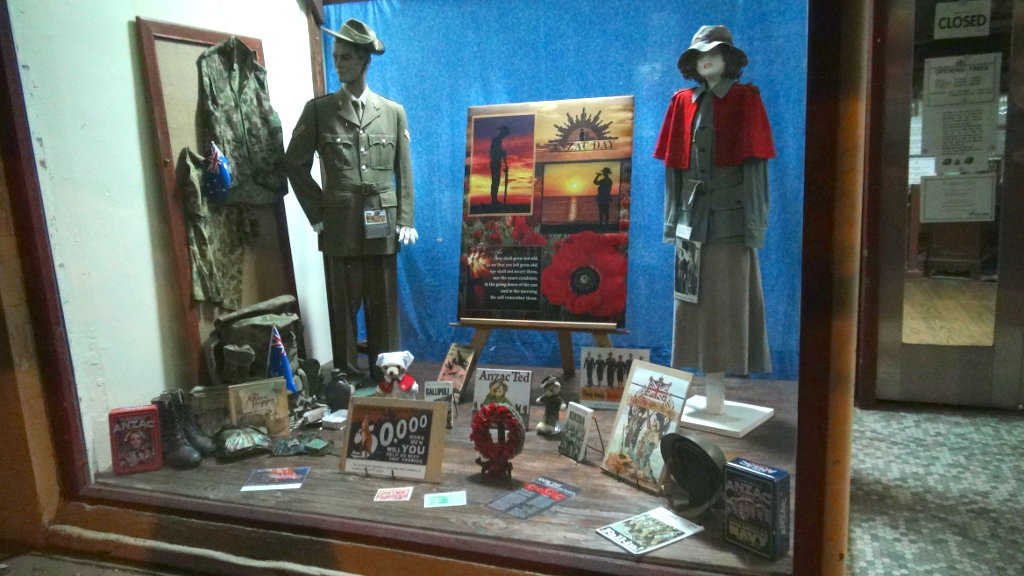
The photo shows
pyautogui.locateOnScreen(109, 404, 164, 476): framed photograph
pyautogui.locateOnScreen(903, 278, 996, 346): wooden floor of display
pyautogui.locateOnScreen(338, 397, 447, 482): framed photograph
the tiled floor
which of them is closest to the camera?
the tiled floor

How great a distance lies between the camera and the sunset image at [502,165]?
2.99m

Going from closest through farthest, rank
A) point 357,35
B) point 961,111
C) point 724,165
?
point 724,165 < point 961,111 < point 357,35

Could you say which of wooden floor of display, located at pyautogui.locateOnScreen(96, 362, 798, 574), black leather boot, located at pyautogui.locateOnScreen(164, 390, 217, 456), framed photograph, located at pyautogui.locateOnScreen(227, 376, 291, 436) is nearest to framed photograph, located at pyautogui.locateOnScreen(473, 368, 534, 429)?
wooden floor of display, located at pyautogui.locateOnScreen(96, 362, 798, 574)

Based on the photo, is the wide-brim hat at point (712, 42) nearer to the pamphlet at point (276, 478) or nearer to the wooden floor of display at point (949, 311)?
the wooden floor of display at point (949, 311)

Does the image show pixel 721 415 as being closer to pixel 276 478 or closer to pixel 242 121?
pixel 276 478

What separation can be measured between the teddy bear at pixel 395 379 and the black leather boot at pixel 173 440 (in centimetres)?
66

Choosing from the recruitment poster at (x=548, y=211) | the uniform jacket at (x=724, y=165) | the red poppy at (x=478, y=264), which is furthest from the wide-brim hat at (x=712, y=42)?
the red poppy at (x=478, y=264)

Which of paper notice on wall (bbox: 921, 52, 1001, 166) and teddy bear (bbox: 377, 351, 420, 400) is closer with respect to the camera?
teddy bear (bbox: 377, 351, 420, 400)

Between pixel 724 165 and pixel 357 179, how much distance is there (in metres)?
1.52

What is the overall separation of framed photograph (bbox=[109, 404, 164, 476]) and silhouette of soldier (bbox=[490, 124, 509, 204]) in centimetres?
160

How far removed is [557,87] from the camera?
3.09m

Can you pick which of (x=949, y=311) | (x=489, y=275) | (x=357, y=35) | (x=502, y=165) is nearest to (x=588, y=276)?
(x=489, y=275)

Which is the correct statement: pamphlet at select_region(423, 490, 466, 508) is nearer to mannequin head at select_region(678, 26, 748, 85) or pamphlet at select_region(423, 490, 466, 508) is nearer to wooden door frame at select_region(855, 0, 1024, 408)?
mannequin head at select_region(678, 26, 748, 85)

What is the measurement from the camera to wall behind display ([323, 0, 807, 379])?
2.66 m
